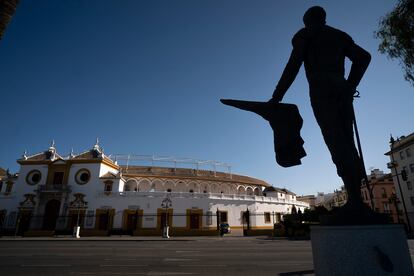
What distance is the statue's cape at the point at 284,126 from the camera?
3129 mm

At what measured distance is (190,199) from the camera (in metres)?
30.0

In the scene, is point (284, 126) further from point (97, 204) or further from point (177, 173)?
point (177, 173)

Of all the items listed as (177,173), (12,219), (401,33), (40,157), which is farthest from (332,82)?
(40,157)

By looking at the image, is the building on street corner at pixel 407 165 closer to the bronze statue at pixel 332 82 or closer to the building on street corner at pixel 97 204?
the building on street corner at pixel 97 204

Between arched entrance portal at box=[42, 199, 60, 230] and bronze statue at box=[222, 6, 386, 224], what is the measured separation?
34.8 m

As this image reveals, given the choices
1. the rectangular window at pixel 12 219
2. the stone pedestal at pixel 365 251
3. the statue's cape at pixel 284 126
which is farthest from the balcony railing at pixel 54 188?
the stone pedestal at pixel 365 251

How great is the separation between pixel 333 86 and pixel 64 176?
36.7 m

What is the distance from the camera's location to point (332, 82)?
2961mm

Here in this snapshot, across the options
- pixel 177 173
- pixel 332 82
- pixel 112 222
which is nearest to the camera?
pixel 332 82

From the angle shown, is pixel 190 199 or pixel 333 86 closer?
pixel 333 86

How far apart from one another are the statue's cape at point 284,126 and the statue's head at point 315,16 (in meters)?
1.17

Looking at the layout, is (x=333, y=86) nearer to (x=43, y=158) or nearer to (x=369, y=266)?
(x=369, y=266)

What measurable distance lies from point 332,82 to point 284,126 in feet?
2.55

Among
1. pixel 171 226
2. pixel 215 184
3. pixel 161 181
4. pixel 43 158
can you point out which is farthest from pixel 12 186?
pixel 215 184
